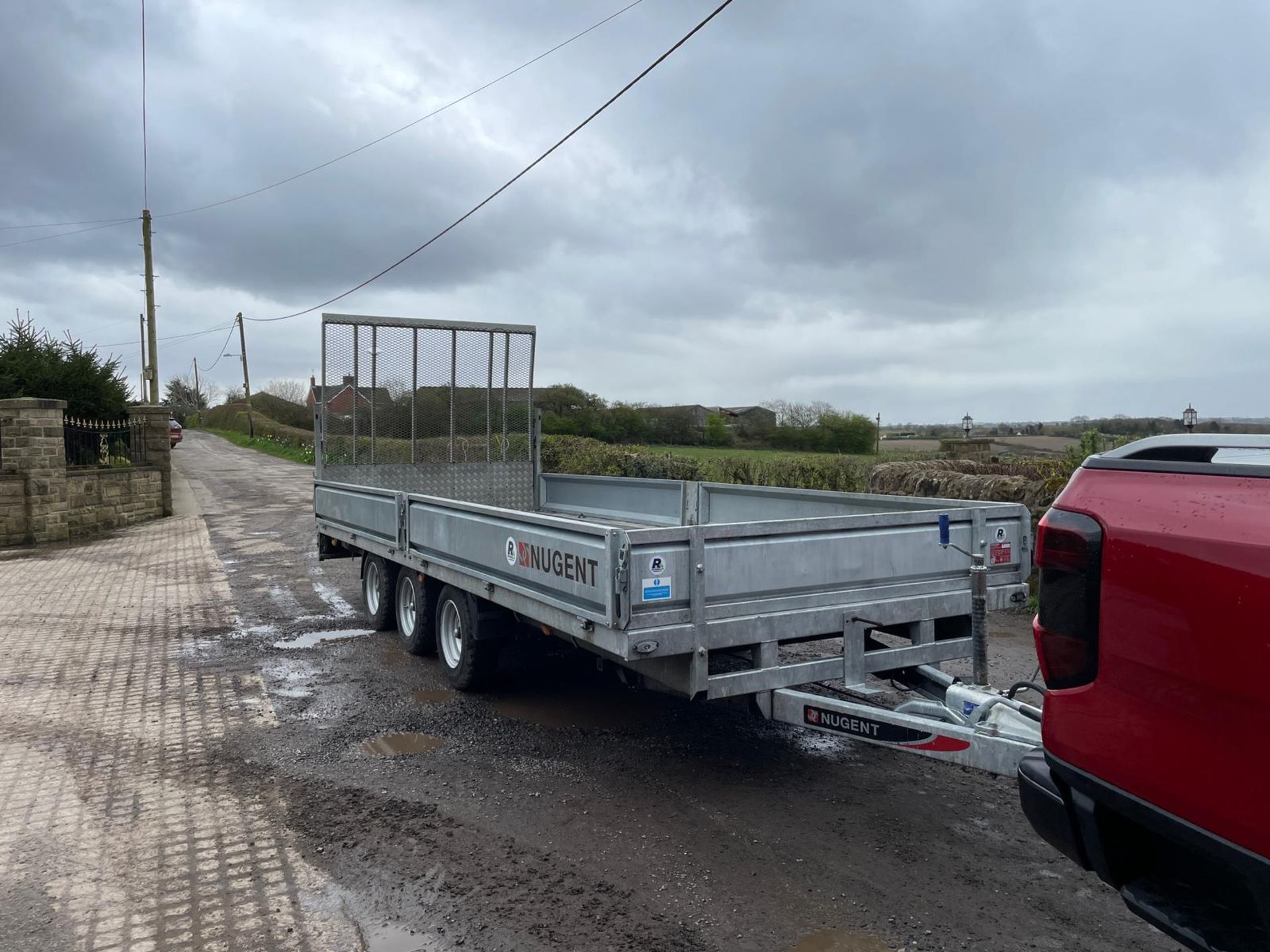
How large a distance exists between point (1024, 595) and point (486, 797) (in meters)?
3.26

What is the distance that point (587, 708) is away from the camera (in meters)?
6.26

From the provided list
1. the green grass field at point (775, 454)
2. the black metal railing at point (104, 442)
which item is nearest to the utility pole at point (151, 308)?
the black metal railing at point (104, 442)

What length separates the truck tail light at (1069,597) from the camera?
7.89 feet

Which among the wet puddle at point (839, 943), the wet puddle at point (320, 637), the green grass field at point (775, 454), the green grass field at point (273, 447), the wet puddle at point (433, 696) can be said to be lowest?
the wet puddle at point (320, 637)

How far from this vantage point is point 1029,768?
2729 millimetres

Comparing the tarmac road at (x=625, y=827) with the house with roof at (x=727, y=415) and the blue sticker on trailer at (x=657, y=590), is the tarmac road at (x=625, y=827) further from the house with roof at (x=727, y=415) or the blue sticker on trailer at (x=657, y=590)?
the house with roof at (x=727, y=415)

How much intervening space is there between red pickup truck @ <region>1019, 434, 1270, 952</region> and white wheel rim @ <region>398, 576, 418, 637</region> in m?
5.77

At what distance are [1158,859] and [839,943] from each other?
1.37m

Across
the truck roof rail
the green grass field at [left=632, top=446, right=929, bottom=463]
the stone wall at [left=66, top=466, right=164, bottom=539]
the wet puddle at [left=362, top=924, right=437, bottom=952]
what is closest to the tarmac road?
the wet puddle at [left=362, top=924, right=437, bottom=952]

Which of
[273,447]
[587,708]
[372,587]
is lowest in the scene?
[587,708]

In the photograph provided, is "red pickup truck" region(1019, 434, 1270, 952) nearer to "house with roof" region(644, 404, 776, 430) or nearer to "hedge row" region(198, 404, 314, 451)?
"house with roof" region(644, 404, 776, 430)

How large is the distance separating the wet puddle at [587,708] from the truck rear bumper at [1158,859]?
11.8ft

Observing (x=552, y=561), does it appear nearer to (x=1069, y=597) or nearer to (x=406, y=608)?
(x=1069, y=597)

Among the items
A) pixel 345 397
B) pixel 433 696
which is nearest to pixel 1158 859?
pixel 433 696
